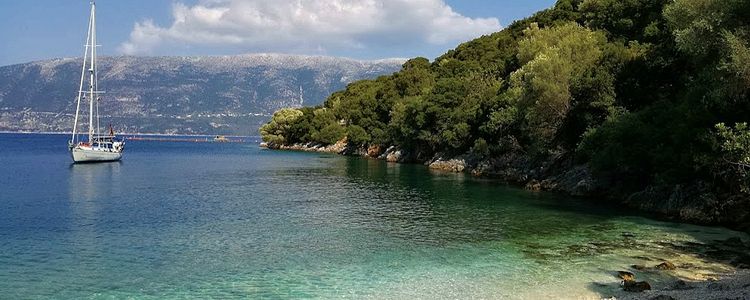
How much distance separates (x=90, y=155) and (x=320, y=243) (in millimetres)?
72545

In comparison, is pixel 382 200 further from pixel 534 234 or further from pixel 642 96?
pixel 642 96

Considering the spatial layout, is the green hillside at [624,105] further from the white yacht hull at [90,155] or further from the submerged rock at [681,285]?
the white yacht hull at [90,155]

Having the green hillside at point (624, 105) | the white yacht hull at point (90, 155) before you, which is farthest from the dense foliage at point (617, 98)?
the white yacht hull at point (90, 155)

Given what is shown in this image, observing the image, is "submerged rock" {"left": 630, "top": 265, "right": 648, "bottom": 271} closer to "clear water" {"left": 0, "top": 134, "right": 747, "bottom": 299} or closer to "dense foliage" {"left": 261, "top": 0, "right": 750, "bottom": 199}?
"clear water" {"left": 0, "top": 134, "right": 747, "bottom": 299}

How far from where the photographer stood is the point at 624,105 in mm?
48531

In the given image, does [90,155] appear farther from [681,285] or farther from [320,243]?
[681,285]

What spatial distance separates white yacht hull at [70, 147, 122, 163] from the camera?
282ft

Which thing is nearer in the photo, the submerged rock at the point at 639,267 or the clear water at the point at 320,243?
the clear water at the point at 320,243

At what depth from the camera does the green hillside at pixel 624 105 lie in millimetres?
30109

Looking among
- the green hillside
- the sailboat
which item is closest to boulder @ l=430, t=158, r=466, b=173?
the green hillside

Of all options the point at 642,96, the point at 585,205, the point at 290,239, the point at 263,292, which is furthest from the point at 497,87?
the point at 263,292

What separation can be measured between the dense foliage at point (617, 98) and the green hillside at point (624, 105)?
0.11 meters

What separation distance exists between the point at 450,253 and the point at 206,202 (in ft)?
83.7

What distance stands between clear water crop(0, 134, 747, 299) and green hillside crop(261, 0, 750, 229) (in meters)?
4.00
